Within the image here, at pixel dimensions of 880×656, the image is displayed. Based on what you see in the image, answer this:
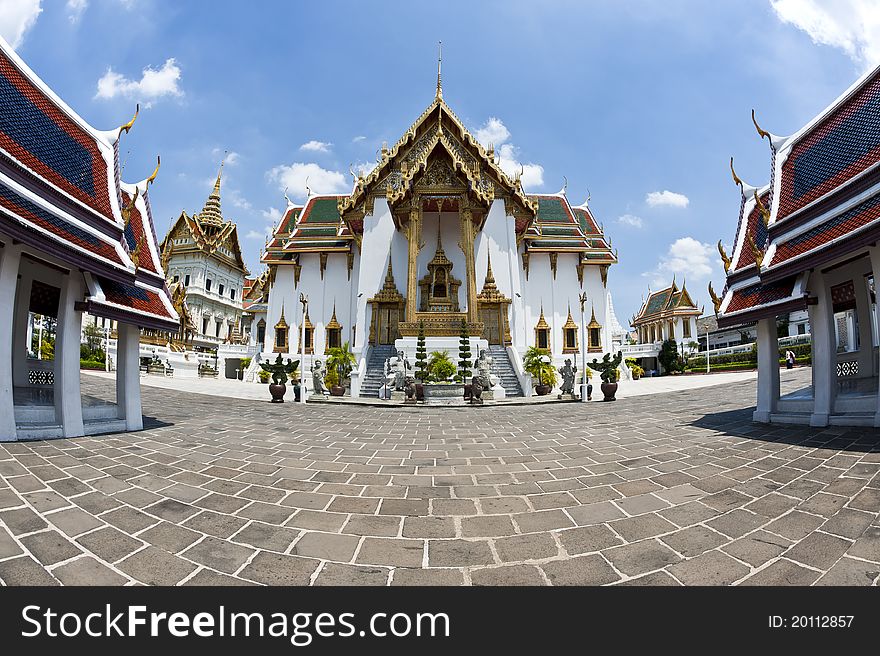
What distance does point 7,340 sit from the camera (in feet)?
15.8

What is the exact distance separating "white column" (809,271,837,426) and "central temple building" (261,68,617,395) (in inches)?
404

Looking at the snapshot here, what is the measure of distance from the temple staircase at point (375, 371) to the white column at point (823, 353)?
1192 centimetres

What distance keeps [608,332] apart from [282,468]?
25.9 metres

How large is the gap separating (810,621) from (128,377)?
8.32 meters

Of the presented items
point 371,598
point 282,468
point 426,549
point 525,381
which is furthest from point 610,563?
point 525,381

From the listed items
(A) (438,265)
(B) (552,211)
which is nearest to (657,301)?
(B) (552,211)

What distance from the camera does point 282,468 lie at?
4.17 meters

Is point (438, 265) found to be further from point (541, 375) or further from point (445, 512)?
point (445, 512)

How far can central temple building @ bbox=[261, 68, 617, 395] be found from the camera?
68.4ft

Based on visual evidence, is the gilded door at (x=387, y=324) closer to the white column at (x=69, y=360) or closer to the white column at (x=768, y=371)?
the white column at (x=69, y=360)

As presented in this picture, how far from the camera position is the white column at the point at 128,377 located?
640 centimetres

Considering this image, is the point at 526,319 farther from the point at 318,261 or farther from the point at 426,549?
the point at 426,549

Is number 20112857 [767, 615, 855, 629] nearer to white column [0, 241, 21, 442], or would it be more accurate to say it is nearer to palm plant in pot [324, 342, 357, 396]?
white column [0, 241, 21, 442]

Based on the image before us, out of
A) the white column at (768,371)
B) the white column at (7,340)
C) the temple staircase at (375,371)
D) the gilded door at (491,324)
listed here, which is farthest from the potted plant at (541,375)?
the white column at (7,340)
